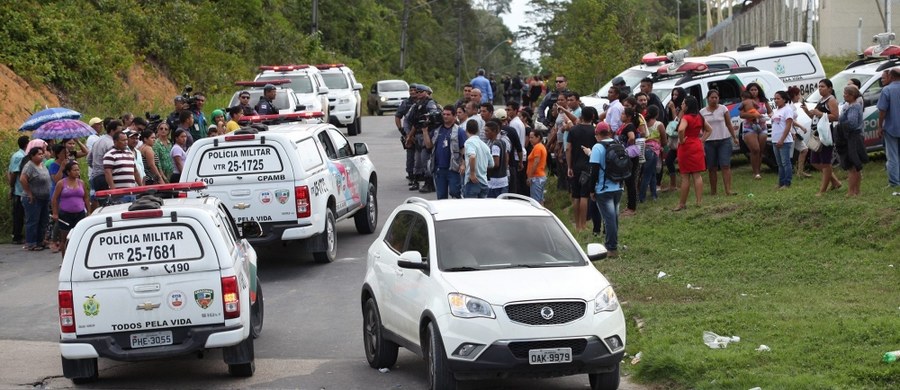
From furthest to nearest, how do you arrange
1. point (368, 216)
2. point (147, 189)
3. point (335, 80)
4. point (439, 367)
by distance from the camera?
point (335, 80)
point (368, 216)
point (147, 189)
point (439, 367)

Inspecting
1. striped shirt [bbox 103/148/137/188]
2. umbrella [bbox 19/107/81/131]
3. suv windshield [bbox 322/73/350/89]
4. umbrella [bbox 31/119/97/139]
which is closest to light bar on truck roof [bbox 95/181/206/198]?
striped shirt [bbox 103/148/137/188]

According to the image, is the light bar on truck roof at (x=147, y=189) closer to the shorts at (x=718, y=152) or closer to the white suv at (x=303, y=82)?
the shorts at (x=718, y=152)

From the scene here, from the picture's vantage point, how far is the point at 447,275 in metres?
10.2

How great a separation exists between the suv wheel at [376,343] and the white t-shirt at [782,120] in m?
9.95

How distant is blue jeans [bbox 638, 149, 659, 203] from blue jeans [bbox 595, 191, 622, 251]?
13.0 ft

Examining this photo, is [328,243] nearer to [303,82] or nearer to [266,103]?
[266,103]

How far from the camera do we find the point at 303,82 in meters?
32.6

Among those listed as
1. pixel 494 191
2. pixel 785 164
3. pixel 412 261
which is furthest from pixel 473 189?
pixel 412 261

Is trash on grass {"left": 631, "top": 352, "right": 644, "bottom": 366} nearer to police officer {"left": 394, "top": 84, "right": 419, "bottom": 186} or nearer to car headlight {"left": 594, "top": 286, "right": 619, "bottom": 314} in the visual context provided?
car headlight {"left": 594, "top": 286, "right": 619, "bottom": 314}

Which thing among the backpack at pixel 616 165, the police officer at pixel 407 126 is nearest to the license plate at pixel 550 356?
the backpack at pixel 616 165

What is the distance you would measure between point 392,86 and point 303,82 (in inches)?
799

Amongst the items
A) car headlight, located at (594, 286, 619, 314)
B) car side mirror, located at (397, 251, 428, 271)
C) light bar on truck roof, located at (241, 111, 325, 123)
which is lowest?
car headlight, located at (594, 286, 619, 314)

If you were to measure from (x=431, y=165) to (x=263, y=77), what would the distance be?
1349 centimetres

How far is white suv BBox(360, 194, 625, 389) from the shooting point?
9.62 metres
